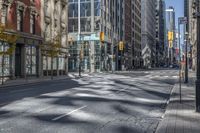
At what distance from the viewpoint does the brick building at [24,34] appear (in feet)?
145

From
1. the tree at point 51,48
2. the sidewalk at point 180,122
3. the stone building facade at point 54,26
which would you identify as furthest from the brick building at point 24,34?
the sidewalk at point 180,122

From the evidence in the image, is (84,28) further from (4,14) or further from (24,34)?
(4,14)

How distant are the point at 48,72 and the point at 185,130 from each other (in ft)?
160

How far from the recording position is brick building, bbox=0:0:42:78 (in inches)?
1735

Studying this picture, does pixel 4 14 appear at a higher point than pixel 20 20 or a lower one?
higher

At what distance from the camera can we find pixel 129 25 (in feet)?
461

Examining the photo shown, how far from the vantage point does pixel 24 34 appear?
156 feet

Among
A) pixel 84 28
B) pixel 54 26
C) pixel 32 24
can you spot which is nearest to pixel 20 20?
pixel 32 24

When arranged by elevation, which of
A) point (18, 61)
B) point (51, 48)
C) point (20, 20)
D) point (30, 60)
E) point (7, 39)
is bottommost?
point (18, 61)

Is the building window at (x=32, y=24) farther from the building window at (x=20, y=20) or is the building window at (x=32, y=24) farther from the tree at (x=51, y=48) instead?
the building window at (x=20, y=20)

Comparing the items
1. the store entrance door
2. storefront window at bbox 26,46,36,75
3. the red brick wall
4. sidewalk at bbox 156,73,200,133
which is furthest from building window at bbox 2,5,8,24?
sidewalk at bbox 156,73,200,133

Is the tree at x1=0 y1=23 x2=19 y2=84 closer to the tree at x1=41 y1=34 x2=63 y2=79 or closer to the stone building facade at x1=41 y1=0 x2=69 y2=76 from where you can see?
the tree at x1=41 y1=34 x2=63 y2=79

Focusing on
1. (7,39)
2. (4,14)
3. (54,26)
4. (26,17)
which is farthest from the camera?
(54,26)


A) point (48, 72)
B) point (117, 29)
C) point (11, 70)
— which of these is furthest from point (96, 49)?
point (11, 70)
